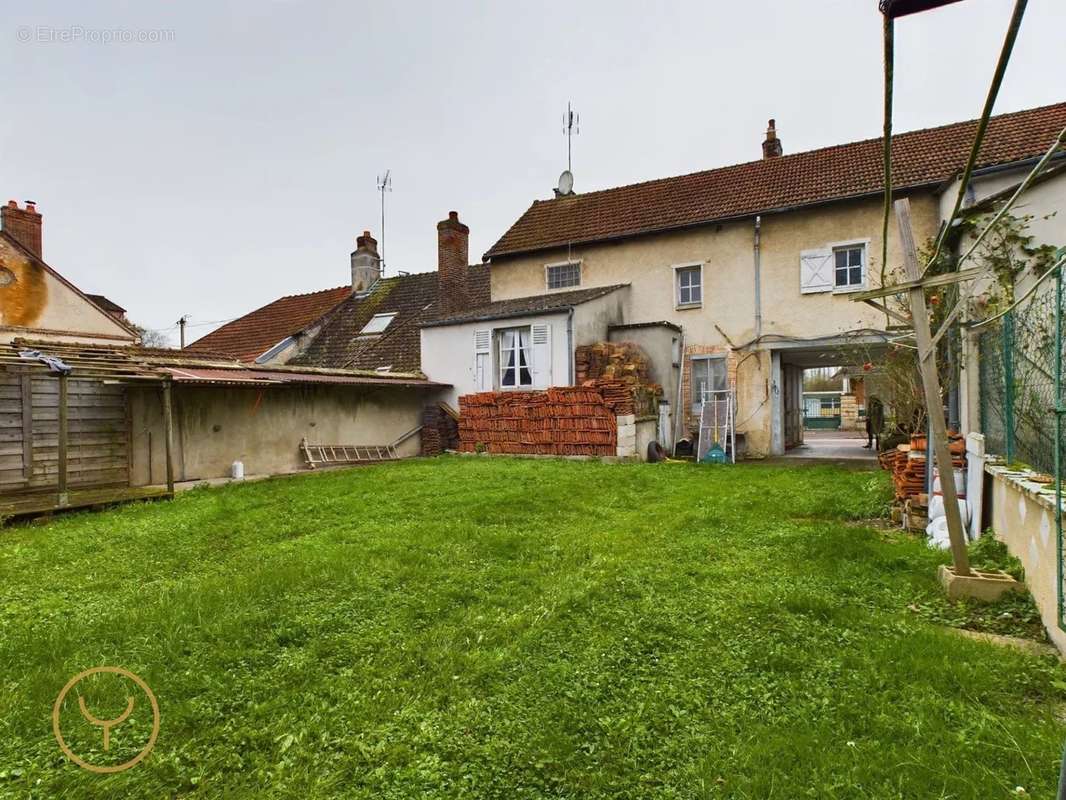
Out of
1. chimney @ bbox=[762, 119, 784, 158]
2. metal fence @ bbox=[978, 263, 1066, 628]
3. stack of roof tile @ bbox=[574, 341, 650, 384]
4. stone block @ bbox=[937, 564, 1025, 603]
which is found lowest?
stone block @ bbox=[937, 564, 1025, 603]

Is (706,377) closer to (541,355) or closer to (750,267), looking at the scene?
(750,267)

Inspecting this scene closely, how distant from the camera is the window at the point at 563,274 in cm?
1656

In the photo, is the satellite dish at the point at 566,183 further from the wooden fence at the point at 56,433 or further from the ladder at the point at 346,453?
the wooden fence at the point at 56,433

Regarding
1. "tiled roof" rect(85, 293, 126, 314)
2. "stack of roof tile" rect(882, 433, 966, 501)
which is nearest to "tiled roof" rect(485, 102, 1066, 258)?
"stack of roof tile" rect(882, 433, 966, 501)

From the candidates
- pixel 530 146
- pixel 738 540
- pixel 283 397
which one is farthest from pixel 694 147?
pixel 738 540

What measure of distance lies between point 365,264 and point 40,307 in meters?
12.0

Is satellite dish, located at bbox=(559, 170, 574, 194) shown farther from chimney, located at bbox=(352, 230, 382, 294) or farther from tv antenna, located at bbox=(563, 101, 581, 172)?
chimney, located at bbox=(352, 230, 382, 294)

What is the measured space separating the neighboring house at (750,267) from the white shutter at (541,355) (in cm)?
12

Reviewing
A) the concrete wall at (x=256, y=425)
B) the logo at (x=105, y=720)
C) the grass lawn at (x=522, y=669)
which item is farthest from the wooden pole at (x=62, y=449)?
the logo at (x=105, y=720)

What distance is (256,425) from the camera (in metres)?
11.7

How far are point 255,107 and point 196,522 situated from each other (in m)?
10.3

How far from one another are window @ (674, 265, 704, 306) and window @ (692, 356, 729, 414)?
163 centimetres

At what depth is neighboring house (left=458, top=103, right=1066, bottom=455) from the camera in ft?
40.8

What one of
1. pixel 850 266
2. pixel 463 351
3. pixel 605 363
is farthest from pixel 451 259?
pixel 850 266
